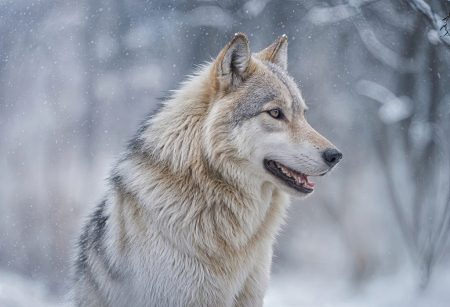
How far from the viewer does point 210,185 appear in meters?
1.86

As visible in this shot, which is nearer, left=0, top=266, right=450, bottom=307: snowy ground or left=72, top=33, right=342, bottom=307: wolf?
left=72, top=33, right=342, bottom=307: wolf

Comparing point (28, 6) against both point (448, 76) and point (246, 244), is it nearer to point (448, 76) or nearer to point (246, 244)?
point (246, 244)

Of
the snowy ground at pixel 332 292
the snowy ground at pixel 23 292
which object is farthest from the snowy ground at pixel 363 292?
the snowy ground at pixel 23 292

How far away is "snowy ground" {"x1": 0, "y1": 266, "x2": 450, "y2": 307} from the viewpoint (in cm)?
354

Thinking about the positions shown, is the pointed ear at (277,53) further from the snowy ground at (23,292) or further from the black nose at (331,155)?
the snowy ground at (23,292)

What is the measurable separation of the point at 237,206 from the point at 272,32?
2.70 metres

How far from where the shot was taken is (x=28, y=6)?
3.87 meters

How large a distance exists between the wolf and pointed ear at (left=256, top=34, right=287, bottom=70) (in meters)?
0.35

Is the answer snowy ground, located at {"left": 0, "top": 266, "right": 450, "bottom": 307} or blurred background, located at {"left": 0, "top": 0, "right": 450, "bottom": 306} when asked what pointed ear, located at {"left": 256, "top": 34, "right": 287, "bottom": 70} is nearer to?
blurred background, located at {"left": 0, "top": 0, "right": 450, "bottom": 306}

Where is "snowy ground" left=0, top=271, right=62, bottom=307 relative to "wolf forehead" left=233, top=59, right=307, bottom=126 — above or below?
below

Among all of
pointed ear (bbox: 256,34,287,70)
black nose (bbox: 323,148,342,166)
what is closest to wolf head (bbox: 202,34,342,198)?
black nose (bbox: 323,148,342,166)

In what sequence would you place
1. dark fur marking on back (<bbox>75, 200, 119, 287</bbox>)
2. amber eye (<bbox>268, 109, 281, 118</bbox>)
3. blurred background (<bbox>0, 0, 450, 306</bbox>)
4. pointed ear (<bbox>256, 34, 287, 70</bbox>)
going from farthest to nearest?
blurred background (<bbox>0, 0, 450, 306</bbox>) → pointed ear (<bbox>256, 34, 287, 70</bbox>) → dark fur marking on back (<bbox>75, 200, 119, 287</bbox>) → amber eye (<bbox>268, 109, 281, 118</bbox>)

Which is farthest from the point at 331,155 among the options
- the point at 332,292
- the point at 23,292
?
the point at 23,292

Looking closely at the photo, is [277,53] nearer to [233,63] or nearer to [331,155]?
[233,63]
